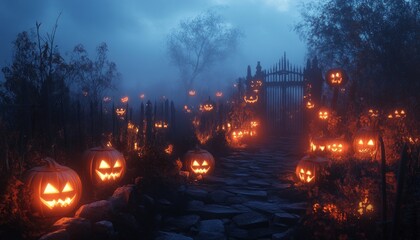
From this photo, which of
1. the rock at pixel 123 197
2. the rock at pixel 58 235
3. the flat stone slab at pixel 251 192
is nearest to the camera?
the rock at pixel 58 235

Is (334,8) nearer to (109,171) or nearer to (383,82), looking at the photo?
(383,82)

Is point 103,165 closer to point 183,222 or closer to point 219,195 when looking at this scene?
point 183,222

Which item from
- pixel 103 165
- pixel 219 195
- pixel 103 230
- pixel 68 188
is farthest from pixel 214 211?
pixel 68 188

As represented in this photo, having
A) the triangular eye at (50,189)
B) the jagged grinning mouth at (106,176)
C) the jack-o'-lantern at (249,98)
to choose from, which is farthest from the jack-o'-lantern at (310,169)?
the jack-o'-lantern at (249,98)

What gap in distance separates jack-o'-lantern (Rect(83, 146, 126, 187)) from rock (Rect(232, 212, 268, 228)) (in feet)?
7.35

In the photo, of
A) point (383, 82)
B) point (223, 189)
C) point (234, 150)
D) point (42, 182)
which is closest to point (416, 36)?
point (383, 82)

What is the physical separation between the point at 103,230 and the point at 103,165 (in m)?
1.95

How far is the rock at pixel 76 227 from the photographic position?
4.01m

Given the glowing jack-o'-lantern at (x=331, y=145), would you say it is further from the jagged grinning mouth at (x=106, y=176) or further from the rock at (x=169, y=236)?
the rock at (x=169, y=236)

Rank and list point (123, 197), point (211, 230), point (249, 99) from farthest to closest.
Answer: point (249, 99)
point (123, 197)
point (211, 230)

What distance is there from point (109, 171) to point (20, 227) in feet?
7.12

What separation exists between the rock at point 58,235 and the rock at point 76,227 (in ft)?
0.40

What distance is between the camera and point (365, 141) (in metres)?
10.3

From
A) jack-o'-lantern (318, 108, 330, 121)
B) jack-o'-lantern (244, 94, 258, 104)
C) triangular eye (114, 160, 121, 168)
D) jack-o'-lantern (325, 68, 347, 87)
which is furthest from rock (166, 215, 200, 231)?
jack-o'-lantern (244, 94, 258, 104)
